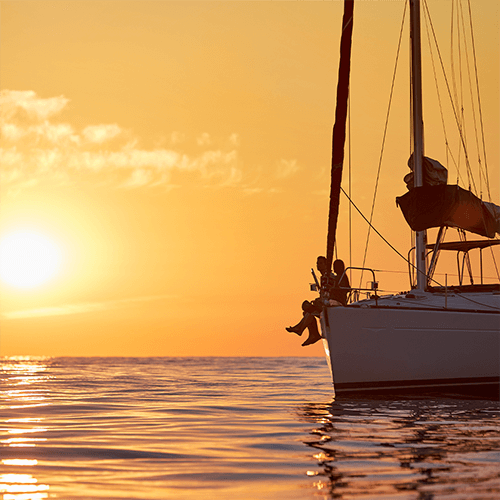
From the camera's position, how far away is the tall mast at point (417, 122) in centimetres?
1992

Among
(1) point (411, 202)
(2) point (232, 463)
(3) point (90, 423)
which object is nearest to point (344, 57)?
(1) point (411, 202)

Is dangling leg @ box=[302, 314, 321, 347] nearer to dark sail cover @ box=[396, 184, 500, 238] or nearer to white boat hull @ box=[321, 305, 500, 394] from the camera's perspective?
white boat hull @ box=[321, 305, 500, 394]

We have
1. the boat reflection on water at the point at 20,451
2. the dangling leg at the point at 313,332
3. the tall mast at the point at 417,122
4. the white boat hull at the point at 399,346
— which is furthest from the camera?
the tall mast at the point at 417,122

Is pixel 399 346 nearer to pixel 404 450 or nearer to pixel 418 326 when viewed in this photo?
pixel 418 326

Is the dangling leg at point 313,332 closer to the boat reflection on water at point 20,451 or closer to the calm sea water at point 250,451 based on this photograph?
the calm sea water at point 250,451

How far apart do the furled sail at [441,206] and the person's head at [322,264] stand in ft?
9.09

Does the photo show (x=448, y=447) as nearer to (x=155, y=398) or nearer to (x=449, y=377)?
(x=449, y=377)

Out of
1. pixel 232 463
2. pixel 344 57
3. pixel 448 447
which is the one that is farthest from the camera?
pixel 344 57

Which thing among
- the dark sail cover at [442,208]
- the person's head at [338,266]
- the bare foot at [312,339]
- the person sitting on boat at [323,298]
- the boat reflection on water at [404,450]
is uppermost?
the dark sail cover at [442,208]

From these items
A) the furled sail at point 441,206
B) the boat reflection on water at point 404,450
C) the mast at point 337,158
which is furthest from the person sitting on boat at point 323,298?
the boat reflection on water at point 404,450

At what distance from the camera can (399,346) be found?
17562 mm

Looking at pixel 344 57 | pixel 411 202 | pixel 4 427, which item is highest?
pixel 344 57

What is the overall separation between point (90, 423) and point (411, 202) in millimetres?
10784

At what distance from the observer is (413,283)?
792 inches
